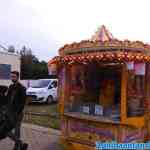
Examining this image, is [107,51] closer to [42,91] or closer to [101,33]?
[101,33]

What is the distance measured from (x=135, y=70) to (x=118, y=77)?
741mm

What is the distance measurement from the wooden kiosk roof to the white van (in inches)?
511

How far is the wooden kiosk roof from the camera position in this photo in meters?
7.40

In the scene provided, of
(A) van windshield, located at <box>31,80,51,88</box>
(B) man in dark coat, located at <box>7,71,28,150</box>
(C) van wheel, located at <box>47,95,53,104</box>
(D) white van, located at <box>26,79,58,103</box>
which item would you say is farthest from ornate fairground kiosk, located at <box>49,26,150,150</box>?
(A) van windshield, located at <box>31,80,51,88</box>

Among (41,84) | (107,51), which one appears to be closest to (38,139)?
→ (107,51)

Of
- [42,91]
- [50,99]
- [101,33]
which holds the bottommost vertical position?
[50,99]

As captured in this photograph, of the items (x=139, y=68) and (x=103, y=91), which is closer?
(x=139, y=68)

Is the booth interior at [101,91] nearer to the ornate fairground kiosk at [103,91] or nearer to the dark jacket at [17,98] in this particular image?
the ornate fairground kiosk at [103,91]

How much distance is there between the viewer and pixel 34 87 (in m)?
22.1

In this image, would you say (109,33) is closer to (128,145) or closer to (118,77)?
(118,77)

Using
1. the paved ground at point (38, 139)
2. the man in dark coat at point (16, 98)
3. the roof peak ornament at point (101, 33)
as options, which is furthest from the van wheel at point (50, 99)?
the man in dark coat at point (16, 98)

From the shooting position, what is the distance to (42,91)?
21.2 meters

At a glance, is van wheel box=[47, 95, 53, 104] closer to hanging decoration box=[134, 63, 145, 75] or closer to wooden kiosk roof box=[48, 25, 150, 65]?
wooden kiosk roof box=[48, 25, 150, 65]

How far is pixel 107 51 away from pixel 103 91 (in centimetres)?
144
